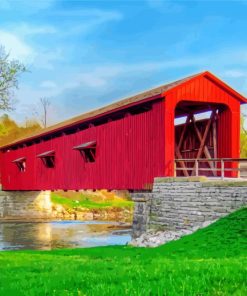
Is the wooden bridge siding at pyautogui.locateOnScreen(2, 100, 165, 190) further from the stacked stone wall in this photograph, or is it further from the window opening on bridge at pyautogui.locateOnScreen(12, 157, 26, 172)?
the window opening on bridge at pyautogui.locateOnScreen(12, 157, 26, 172)

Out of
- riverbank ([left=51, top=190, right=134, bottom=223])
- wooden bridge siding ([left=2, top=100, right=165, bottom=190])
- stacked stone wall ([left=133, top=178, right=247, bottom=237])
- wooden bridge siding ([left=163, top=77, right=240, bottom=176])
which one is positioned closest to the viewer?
stacked stone wall ([left=133, top=178, right=247, bottom=237])

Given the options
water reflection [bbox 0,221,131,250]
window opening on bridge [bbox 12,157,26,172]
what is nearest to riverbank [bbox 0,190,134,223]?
window opening on bridge [bbox 12,157,26,172]

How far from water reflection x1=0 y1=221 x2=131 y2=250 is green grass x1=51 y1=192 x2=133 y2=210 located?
Result: 15438 millimetres

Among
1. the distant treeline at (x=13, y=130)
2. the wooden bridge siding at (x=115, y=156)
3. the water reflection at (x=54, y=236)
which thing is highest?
the distant treeline at (x=13, y=130)

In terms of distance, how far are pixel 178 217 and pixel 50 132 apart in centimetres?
1682


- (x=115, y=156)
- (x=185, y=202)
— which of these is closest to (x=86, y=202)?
(x=115, y=156)

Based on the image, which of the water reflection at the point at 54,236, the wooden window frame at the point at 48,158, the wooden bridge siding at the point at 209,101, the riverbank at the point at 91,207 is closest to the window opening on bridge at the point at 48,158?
the wooden window frame at the point at 48,158

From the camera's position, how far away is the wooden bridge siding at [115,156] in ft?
76.1

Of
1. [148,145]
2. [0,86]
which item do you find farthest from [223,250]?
[0,86]

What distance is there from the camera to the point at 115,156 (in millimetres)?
26641

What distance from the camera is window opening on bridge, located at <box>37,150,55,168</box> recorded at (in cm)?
3550

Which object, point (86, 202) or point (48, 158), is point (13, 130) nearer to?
point (86, 202)

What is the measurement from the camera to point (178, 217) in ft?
67.2

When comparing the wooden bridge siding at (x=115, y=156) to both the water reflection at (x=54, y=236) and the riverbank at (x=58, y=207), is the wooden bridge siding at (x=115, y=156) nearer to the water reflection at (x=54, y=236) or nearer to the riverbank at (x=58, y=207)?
the water reflection at (x=54, y=236)
